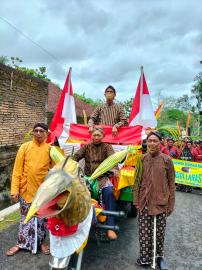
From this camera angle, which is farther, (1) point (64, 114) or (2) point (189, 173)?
(2) point (189, 173)

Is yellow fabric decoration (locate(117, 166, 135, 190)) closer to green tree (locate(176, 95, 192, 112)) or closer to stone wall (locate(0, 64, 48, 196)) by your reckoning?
stone wall (locate(0, 64, 48, 196))

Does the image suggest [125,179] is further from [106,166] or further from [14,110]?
[14,110]

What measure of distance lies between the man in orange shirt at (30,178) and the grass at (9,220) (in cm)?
98

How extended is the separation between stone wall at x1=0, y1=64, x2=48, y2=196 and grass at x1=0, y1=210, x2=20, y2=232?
1.87 meters

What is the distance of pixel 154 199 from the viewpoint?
3.96m

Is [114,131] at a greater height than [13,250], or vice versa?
[114,131]

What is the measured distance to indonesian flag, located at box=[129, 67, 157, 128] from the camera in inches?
234

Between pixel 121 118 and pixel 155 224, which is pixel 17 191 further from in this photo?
pixel 121 118

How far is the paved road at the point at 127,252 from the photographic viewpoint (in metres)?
3.95

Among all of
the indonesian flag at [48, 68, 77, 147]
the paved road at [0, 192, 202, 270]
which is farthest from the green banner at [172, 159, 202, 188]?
the indonesian flag at [48, 68, 77, 147]

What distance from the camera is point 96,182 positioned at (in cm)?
405

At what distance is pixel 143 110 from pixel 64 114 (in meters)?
1.53

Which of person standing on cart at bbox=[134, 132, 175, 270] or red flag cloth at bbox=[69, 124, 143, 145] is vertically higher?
red flag cloth at bbox=[69, 124, 143, 145]

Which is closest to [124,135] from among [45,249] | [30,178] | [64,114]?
[64,114]
